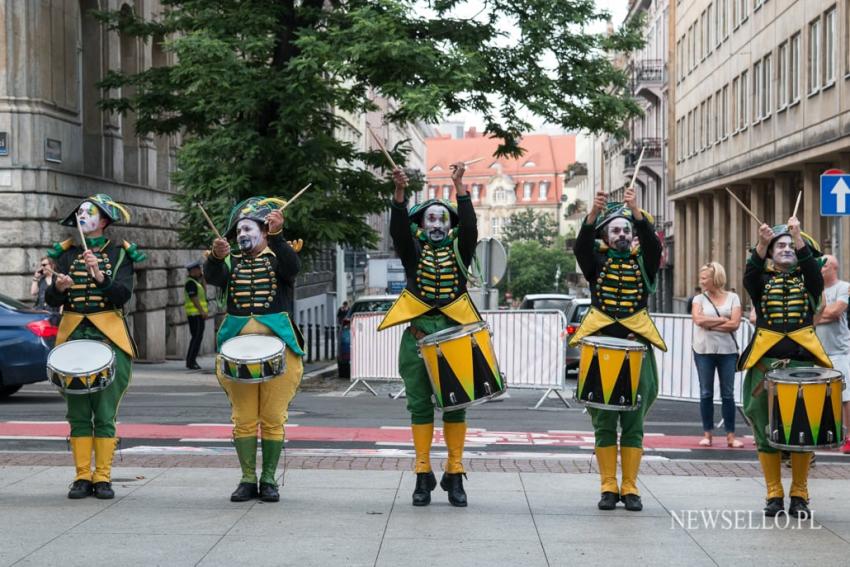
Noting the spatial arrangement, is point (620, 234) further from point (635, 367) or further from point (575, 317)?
point (575, 317)

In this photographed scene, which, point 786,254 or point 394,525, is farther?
point 786,254

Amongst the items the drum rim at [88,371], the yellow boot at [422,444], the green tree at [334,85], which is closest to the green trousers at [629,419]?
the yellow boot at [422,444]

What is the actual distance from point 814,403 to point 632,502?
122 centimetres

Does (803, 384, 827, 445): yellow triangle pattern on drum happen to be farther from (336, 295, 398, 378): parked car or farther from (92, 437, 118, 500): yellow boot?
(336, 295, 398, 378): parked car

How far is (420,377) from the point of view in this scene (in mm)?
8891

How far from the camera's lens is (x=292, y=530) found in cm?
782

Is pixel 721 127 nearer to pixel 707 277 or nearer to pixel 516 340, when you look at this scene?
pixel 516 340

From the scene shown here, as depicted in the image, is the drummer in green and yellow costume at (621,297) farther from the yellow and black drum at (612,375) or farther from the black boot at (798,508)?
the black boot at (798,508)

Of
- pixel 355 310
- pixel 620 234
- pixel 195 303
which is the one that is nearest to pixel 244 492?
pixel 620 234

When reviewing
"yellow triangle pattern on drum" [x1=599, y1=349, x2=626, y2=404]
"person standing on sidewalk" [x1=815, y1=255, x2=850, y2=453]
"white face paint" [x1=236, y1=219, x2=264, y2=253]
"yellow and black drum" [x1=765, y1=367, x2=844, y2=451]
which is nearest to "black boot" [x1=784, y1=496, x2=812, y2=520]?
"yellow and black drum" [x1=765, y1=367, x2=844, y2=451]

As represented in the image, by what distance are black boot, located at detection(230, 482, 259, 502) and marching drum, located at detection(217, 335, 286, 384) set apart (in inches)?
26.8

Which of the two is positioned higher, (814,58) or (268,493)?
(814,58)

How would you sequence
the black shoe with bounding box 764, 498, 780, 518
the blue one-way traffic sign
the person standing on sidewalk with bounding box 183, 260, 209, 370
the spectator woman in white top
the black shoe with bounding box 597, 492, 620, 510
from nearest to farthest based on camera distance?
the black shoe with bounding box 764, 498, 780, 518
the black shoe with bounding box 597, 492, 620, 510
the spectator woman in white top
the blue one-way traffic sign
the person standing on sidewalk with bounding box 183, 260, 209, 370

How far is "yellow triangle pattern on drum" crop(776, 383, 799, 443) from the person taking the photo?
27.6ft
